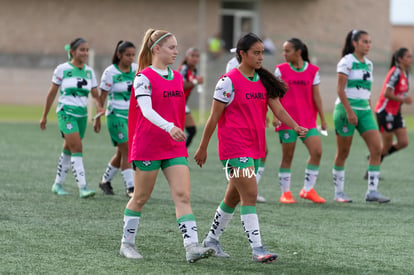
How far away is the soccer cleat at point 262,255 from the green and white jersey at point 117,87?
4.29 metres

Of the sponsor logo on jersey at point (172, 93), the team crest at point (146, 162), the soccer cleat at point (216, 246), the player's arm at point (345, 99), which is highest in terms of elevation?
the sponsor logo on jersey at point (172, 93)

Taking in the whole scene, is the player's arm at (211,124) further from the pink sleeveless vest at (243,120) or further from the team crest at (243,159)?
the team crest at (243,159)

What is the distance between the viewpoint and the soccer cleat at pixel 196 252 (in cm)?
659

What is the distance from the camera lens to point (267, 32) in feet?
133

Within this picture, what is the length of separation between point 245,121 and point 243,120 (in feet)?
0.06

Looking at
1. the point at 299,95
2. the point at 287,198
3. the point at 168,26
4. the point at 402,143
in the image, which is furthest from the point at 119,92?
the point at 168,26

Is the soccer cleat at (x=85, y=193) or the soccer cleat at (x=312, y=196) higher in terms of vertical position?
the soccer cleat at (x=85, y=193)

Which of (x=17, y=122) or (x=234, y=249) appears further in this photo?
(x=17, y=122)

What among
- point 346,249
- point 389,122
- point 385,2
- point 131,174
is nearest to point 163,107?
point 346,249

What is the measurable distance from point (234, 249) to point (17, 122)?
58.2ft

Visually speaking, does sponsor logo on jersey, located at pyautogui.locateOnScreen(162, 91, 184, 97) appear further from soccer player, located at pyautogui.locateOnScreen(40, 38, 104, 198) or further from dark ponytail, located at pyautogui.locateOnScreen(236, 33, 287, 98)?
soccer player, located at pyautogui.locateOnScreen(40, 38, 104, 198)

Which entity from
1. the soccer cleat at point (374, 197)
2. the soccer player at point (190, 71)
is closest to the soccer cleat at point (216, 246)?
the soccer cleat at point (374, 197)

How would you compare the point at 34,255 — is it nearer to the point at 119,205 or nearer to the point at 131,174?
the point at 119,205

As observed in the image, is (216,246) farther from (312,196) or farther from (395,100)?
(395,100)
